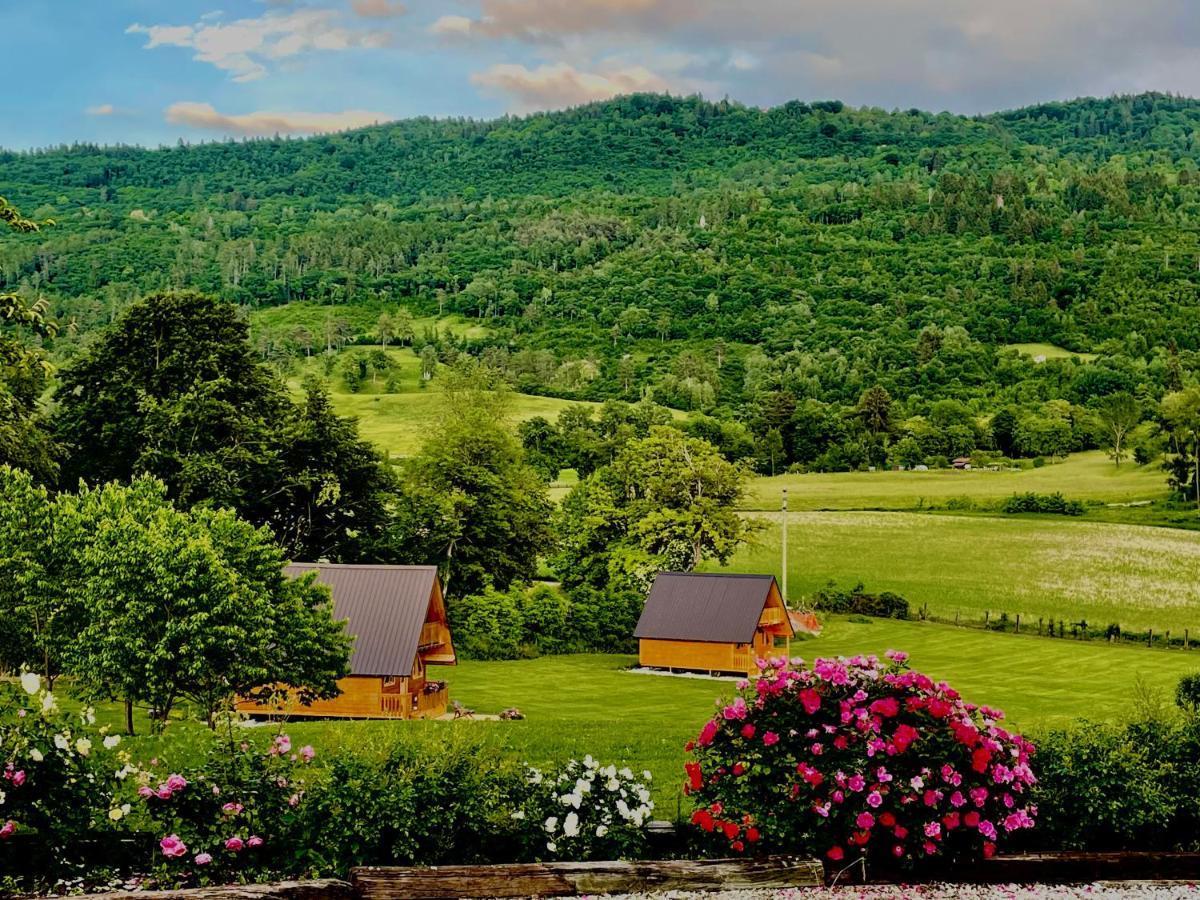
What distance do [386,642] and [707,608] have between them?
1848 centimetres

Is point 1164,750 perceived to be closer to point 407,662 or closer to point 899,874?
point 899,874

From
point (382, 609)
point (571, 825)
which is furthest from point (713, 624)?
point (571, 825)

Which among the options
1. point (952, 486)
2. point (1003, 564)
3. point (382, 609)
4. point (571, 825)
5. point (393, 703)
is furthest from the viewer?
point (952, 486)

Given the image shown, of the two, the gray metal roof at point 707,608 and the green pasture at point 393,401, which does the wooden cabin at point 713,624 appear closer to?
the gray metal roof at point 707,608

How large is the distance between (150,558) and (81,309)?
6789 inches

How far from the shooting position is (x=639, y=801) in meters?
10.4

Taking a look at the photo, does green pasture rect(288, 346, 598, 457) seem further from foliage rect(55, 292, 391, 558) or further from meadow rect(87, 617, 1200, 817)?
meadow rect(87, 617, 1200, 817)

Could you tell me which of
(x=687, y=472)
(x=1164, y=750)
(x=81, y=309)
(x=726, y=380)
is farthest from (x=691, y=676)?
(x=81, y=309)

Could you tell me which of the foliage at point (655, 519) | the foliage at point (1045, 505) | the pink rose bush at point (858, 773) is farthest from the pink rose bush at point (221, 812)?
the foliage at point (1045, 505)

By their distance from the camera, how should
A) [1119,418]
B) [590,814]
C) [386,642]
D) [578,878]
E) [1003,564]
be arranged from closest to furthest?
1. [578,878]
2. [590,814]
3. [386,642]
4. [1003,564]
5. [1119,418]

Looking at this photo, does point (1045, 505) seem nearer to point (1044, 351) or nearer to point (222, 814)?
point (222, 814)

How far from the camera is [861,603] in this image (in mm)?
63438

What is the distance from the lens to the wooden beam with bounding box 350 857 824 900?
9359 millimetres

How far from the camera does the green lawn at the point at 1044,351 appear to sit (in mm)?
160250
